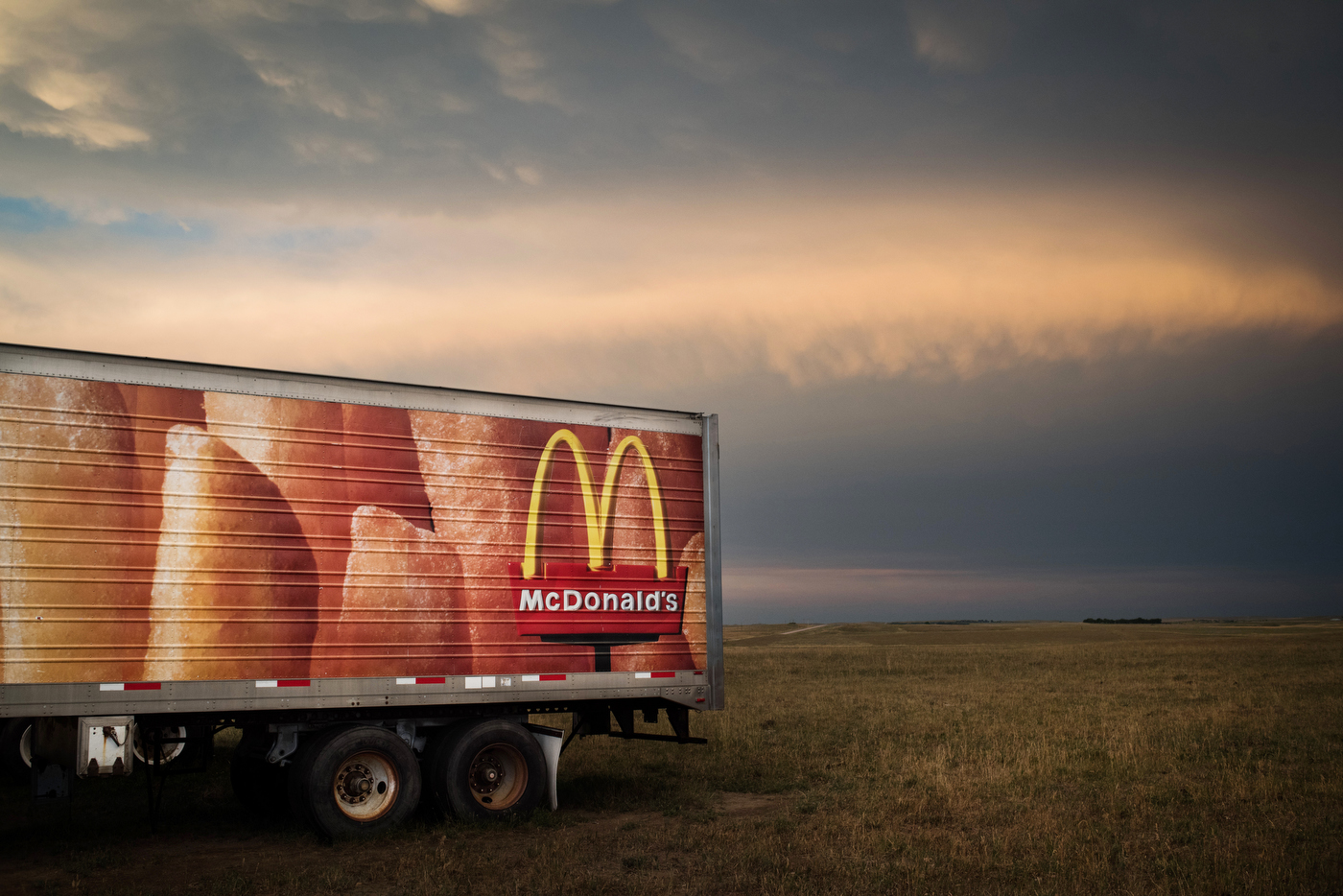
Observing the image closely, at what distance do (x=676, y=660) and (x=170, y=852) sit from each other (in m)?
5.47

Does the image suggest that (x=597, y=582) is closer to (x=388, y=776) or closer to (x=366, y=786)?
(x=388, y=776)

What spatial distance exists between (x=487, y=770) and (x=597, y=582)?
7.59 ft

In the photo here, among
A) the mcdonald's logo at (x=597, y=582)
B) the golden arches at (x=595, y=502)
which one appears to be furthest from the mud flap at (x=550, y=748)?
the golden arches at (x=595, y=502)

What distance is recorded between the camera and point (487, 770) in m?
11.2

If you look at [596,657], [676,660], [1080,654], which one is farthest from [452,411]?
[1080,654]

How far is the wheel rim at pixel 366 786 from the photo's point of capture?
33.7 ft

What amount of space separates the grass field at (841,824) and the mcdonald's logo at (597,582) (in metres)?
2.04

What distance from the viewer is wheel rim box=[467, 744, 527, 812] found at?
11.1 metres

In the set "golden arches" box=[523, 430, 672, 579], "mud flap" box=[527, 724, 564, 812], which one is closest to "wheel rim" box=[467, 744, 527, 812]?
"mud flap" box=[527, 724, 564, 812]

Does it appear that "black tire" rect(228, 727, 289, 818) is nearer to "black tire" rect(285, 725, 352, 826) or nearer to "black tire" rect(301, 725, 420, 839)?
"black tire" rect(285, 725, 352, 826)

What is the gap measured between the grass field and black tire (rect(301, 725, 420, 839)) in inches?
10.5

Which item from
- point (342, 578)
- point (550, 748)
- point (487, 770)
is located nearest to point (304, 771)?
point (342, 578)

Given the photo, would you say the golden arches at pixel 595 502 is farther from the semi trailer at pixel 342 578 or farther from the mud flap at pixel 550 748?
the mud flap at pixel 550 748

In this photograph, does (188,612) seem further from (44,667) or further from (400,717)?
(400,717)
